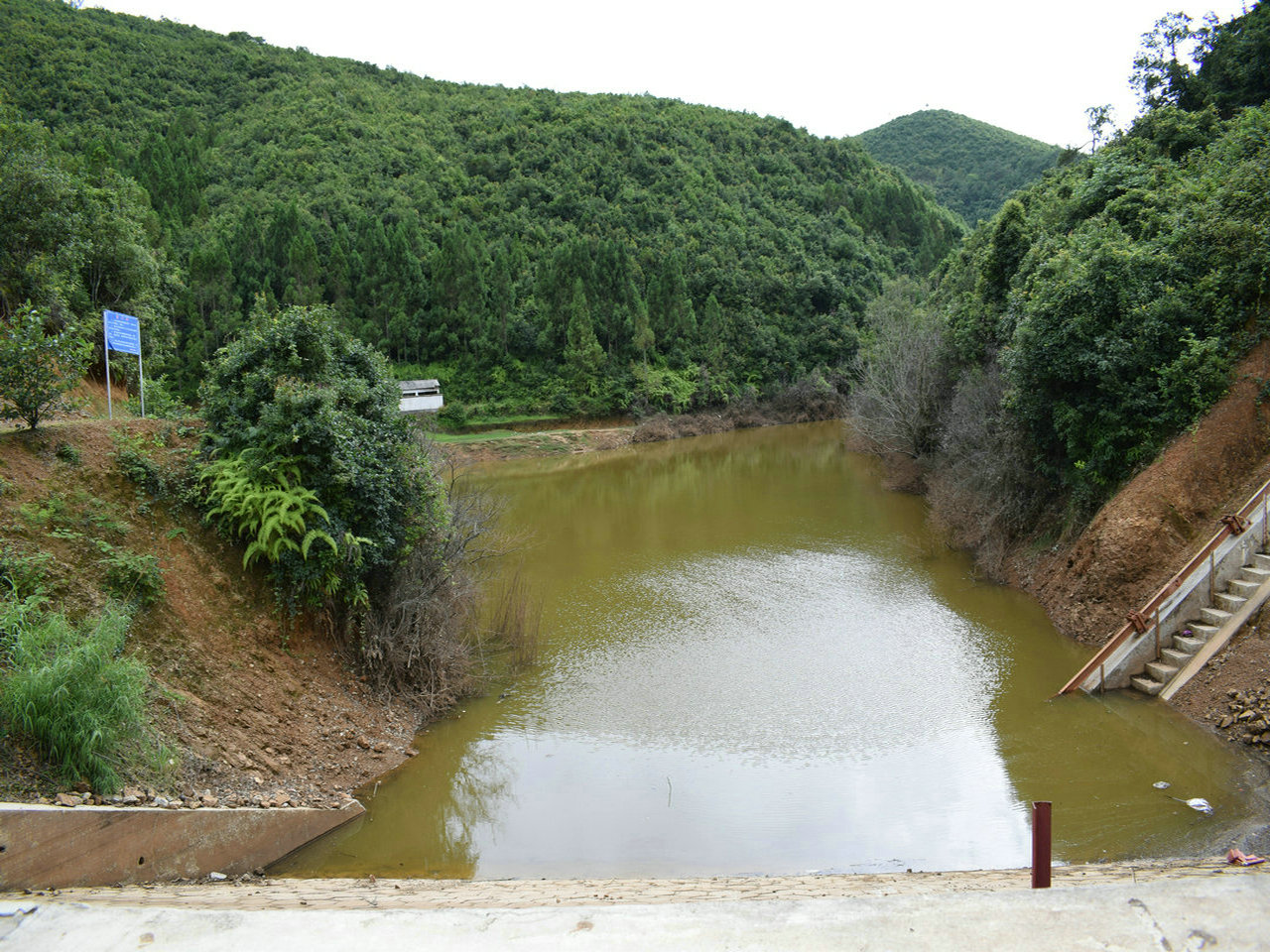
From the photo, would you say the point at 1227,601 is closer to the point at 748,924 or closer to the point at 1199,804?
the point at 1199,804

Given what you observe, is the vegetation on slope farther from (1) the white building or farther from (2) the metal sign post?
(1) the white building

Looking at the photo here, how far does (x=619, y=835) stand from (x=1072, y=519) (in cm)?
1346

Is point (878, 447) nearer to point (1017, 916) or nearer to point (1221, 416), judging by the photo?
point (1221, 416)

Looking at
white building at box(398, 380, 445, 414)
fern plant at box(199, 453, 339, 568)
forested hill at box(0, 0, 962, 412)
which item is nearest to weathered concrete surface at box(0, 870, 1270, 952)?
fern plant at box(199, 453, 339, 568)

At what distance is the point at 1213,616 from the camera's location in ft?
42.9

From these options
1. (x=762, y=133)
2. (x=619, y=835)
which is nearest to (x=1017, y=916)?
(x=619, y=835)

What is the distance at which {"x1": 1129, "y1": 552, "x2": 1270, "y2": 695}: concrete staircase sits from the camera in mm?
12938

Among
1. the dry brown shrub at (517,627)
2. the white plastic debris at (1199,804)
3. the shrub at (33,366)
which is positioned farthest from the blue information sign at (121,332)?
the white plastic debris at (1199,804)

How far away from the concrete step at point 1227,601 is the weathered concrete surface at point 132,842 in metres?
13.6

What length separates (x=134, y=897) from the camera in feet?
21.8

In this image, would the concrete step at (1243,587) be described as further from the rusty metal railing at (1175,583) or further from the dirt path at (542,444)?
the dirt path at (542,444)

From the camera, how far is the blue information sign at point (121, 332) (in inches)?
495

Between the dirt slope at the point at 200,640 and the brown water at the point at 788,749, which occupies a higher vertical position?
the dirt slope at the point at 200,640

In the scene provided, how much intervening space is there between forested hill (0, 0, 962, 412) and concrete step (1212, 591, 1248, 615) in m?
42.2
